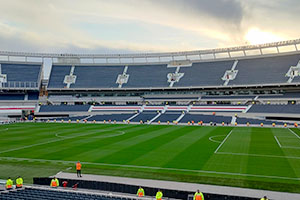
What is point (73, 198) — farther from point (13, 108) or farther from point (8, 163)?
point (13, 108)

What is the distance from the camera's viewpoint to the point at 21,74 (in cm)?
7762

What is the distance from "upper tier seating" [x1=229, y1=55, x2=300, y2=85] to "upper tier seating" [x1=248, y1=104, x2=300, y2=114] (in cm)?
765

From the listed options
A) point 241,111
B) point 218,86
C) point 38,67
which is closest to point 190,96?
point 218,86

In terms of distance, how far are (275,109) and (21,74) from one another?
72.3m

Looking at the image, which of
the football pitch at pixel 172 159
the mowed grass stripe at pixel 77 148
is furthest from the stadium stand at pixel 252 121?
the mowed grass stripe at pixel 77 148

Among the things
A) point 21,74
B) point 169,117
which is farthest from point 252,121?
point 21,74

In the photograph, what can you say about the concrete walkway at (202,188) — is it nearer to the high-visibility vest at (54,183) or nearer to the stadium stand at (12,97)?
the high-visibility vest at (54,183)

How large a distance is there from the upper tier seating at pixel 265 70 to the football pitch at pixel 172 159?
3287 centimetres

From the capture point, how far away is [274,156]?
976 inches

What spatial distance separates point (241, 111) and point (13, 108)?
2454 inches

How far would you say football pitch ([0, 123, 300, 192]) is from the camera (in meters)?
18.9

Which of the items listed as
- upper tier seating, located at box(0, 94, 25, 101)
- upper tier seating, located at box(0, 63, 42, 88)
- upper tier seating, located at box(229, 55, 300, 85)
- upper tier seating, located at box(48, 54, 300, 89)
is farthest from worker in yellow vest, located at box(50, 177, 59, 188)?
upper tier seating, located at box(0, 94, 25, 101)

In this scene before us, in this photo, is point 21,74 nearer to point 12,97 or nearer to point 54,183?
point 12,97

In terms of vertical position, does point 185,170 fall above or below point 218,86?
below
